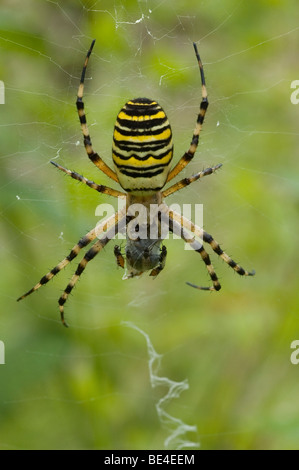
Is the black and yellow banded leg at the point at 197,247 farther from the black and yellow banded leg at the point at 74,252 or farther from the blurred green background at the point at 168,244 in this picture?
the black and yellow banded leg at the point at 74,252

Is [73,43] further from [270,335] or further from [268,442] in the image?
[268,442]

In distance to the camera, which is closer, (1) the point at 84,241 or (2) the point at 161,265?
(2) the point at 161,265

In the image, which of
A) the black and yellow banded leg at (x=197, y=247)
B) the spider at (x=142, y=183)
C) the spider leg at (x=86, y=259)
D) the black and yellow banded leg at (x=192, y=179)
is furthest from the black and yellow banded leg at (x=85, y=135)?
the black and yellow banded leg at (x=197, y=247)

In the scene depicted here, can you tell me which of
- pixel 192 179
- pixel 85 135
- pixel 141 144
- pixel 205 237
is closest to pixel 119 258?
pixel 205 237

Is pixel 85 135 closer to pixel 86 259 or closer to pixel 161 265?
pixel 86 259
